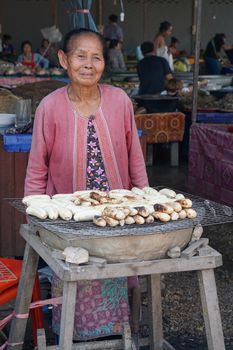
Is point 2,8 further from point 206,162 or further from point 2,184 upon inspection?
point 2,184

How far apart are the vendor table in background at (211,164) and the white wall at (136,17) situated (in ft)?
31.4

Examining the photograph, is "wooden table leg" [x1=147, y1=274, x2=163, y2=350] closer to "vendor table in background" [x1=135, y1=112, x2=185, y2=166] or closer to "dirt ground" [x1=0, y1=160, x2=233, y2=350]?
"dirt ground" [x1=0, y1=160, x2=233, y2=350]

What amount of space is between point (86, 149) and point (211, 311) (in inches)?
37.0

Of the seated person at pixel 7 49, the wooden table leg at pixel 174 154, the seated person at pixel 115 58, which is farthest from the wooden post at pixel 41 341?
the seated person at pixel 7 49

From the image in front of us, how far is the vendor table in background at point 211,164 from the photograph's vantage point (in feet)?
18.9

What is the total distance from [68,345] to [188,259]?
543mm

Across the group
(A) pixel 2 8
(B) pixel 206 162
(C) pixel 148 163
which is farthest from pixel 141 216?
(A) pixel 2 8

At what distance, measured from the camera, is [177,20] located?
672 inches

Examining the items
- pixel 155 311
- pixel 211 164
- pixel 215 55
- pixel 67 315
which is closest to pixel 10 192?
pixel 155 311

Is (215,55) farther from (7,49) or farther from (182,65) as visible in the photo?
(7,49)

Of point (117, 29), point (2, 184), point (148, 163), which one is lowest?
point (148, 163)

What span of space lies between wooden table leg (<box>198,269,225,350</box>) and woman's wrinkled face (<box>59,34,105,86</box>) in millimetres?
997

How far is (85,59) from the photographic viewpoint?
289cm

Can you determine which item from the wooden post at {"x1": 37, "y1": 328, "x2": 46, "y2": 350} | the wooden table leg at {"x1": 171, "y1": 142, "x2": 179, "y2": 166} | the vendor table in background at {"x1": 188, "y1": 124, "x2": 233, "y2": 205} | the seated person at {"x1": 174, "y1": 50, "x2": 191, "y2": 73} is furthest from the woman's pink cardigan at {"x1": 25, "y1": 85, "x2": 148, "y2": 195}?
the seated person at {"x1": 174, "y1": 50, "x2": 191, "y2": 73}
